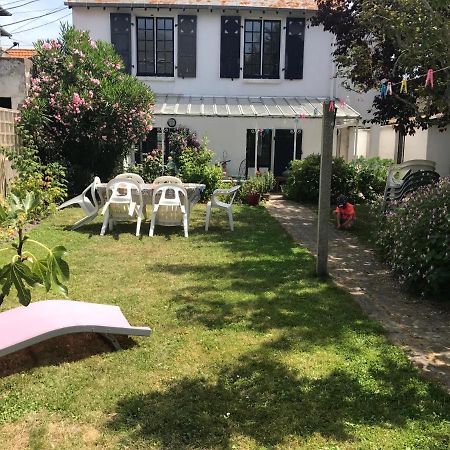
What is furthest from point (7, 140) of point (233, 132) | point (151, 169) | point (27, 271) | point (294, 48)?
point (294, 48)

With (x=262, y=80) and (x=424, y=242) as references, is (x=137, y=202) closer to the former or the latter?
(x=424, y=242)

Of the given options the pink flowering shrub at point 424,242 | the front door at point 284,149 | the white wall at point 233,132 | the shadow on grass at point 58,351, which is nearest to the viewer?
the shadow on grass at point 58,351

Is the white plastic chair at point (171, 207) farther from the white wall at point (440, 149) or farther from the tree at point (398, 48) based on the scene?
the white wall at point (440, 149)

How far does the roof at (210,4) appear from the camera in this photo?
1711 centimetres

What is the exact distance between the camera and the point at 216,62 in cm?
1805

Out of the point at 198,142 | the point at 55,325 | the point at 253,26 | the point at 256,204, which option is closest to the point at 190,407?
the point at 55,325

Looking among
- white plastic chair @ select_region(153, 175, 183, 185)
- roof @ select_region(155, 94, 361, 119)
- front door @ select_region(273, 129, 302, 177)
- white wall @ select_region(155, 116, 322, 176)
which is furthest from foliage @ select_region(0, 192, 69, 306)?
front door @ select_region(273, 129, 302, 177)

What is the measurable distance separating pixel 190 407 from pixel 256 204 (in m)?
10.8

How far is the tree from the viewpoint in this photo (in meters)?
6.87

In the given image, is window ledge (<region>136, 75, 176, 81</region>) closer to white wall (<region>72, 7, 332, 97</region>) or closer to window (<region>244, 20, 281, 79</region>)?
white wall (<region>72, 7, 332, 97</region>)

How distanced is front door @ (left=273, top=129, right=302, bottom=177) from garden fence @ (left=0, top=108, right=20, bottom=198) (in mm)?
9551

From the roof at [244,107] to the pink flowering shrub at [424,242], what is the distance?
383 inches

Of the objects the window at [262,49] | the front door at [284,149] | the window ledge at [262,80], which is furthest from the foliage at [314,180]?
the window at [262,49]

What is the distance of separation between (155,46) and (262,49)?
3.88m
